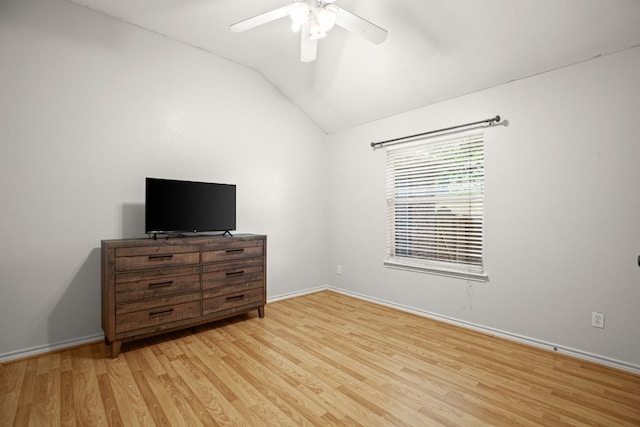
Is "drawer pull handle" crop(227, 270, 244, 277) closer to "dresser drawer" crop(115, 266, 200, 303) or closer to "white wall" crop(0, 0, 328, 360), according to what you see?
"dresser drawer" crop(115, 266, 200, 303)

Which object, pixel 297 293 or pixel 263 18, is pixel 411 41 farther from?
pixel 297 293

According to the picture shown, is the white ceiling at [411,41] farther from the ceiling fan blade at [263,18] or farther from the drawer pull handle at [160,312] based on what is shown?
the drawer pull handle at [160,312]

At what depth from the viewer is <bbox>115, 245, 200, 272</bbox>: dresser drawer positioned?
7.52 feet

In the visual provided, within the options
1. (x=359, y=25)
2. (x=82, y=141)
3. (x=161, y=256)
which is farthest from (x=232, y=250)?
(x=359, y=25)

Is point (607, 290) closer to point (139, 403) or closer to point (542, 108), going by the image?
point (542, 108)

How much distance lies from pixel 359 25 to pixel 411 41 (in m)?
0.84

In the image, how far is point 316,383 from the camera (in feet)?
6.35

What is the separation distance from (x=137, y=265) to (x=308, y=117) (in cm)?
283

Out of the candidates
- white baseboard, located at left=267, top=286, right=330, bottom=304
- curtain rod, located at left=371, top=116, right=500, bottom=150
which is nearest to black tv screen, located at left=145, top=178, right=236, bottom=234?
white baseboard, located at left=267, top=286, right=330, bottom=304

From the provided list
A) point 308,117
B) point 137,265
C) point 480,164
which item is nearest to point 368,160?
point 308,117

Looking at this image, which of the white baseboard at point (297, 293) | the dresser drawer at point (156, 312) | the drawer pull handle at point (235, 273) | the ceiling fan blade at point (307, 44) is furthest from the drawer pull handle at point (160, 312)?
the ceiling fan blade at point (307, 44)

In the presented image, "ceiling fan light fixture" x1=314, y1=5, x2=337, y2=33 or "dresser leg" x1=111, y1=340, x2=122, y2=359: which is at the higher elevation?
"ceiling fan light fixture" x1=314, y1=5, x2=337, y2=33

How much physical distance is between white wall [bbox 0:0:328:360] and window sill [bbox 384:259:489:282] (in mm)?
1879

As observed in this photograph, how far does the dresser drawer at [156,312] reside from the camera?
229 centimetres
